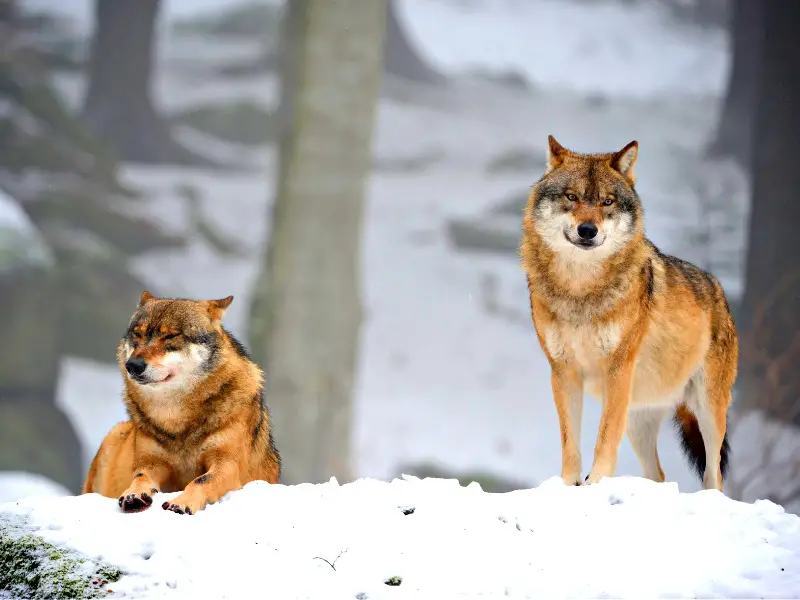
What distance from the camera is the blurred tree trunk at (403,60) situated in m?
15.8

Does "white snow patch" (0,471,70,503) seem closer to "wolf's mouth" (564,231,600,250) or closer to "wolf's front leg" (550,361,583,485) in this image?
"wolf's front leg" (550,361,583,485)

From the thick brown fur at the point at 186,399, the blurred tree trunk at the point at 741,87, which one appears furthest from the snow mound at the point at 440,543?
the blurred tree trunk at the point at 741,87

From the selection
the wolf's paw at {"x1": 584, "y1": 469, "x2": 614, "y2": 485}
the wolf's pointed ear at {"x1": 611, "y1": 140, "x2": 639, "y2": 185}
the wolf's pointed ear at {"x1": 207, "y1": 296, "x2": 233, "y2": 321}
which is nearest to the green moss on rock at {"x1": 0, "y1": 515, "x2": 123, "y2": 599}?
the wolf's pointed ear at {"x1": 207, "y1": 296, "x2": 233, "y2": 321}

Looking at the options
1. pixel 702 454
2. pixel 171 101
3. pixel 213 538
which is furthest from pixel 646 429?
pixel 171 101

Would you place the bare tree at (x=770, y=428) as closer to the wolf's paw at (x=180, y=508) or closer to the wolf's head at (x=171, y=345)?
the wolf's head at (x=171, y=345)

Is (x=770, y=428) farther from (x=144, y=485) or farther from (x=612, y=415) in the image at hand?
(x=144, y=485)

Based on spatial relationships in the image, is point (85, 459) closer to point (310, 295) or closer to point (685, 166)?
point (310, 295)

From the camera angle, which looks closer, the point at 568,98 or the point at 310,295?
the point at 310,295

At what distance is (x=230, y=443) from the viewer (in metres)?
4.66

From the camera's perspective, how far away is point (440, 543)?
390cm

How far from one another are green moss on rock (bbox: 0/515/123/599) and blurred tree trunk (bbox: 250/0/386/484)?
723cm

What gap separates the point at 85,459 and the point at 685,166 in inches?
369

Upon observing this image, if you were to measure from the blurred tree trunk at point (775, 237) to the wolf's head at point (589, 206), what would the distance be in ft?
21.1

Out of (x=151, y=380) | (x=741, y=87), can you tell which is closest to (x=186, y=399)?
(x=151, y=380)
